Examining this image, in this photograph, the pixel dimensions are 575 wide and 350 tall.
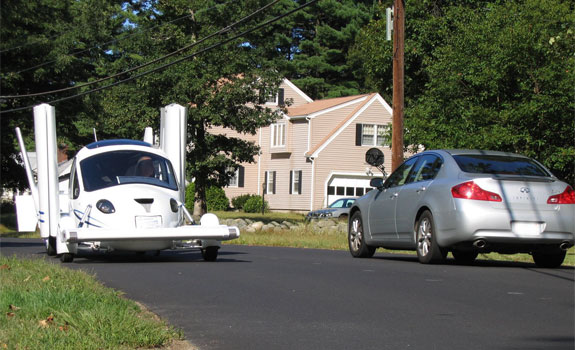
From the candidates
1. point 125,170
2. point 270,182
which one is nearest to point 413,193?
point 125,170

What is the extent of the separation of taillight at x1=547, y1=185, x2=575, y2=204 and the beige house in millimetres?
40668

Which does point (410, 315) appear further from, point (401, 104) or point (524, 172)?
point (401, 104)

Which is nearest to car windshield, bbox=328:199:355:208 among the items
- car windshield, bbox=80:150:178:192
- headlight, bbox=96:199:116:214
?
car windshield, bbox=80:150:178:192

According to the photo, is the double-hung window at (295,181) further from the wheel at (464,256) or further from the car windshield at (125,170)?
the wheel at (464,256)

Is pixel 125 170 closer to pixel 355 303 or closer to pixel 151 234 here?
pixel 151 234

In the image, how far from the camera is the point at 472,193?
12719mm

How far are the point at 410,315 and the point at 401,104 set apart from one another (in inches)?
615

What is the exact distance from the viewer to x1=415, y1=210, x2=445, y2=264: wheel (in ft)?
43.3

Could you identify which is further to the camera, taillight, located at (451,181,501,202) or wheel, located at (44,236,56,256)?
wheel, located at (44,236,56,256)

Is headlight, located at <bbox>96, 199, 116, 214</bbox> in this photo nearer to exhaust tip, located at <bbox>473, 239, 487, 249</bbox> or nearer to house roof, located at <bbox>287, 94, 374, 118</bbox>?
exhaust tip, located at <bbox>473, 239, 487, 249</bbox>

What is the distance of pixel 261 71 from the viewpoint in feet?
124

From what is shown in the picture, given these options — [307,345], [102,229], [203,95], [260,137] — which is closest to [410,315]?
[307,345]

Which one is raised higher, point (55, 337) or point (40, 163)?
point (40, 163)

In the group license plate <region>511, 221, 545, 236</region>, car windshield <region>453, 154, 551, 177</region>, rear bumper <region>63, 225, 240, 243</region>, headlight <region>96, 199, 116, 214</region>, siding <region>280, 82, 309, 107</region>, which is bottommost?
rear bumper <region>63, 225, 240, 243</region>
